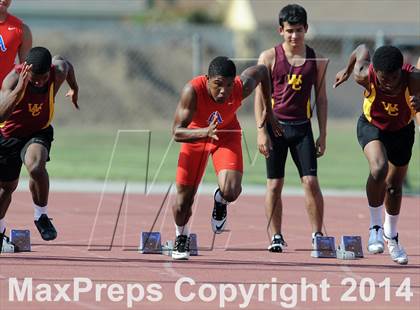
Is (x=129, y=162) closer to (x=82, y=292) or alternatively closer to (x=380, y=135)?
(x=380, y=135)

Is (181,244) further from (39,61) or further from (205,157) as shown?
(39,61)

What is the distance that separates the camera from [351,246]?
1255cm

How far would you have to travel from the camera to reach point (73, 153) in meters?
26.6

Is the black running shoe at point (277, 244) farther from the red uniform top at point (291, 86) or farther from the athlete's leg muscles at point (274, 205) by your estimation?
the red uniform top at point (291, 86)

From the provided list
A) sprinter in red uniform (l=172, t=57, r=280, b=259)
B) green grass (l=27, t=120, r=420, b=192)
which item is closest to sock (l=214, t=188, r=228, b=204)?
sprinter in red uniform (l=172, t=57, r=280, b=259)

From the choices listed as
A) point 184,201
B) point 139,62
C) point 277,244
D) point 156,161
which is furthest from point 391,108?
point 139,62

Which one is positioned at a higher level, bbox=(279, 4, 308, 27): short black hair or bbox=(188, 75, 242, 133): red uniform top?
bbox=(279, 4, 308, 27): short black hair

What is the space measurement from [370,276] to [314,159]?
211 centimetres

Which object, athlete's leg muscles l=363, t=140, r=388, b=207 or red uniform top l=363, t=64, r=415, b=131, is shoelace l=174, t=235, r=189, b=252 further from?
red uniform top l=363, t=64, r=415, b=131

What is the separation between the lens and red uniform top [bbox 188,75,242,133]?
39.2ft

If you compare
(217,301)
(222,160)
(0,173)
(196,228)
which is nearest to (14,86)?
(0,173)

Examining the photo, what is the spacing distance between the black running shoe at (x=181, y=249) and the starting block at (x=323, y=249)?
4.37 ft

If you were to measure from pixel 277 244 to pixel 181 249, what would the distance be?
1320 mm

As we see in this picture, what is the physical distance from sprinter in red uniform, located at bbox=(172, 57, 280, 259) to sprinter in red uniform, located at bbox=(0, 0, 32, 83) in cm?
224
